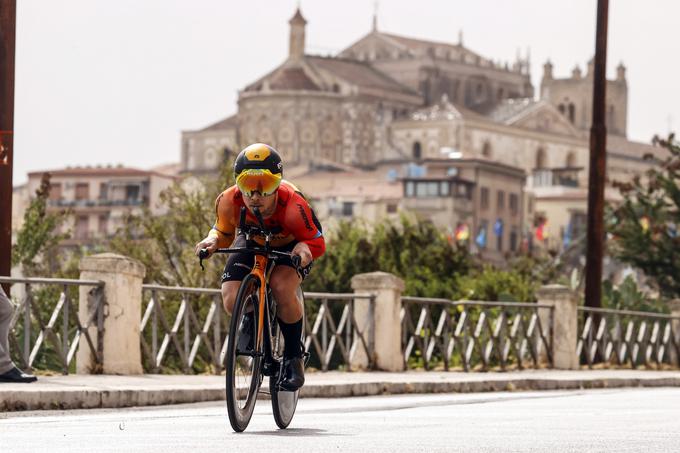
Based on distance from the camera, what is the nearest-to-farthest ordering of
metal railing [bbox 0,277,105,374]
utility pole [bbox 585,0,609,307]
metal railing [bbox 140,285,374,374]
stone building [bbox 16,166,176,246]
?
metal railing [bbox 0,277,105,374], metal railing [bbox 140,285,374,374], utility pole [bbox 585,0,609,307], stone building [bbox 16,166,176,246]

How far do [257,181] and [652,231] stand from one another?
30578 mm

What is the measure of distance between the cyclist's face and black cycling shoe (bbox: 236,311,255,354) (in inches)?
21.9

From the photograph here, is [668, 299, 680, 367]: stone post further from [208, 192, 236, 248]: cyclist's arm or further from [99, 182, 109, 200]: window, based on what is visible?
[99, 182, 109, 200]: window

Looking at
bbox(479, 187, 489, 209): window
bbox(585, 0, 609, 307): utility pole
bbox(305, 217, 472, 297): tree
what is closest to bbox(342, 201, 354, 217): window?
bbox(479, 187, 489, 209): window

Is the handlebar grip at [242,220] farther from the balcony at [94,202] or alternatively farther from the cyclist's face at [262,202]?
the balcony at [94,202]

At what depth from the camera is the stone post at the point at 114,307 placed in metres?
17.5

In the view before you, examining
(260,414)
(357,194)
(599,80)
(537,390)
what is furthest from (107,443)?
(357,194)

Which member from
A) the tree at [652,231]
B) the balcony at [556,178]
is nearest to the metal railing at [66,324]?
the tree at [652,231]

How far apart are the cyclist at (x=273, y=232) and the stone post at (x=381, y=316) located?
10648mm

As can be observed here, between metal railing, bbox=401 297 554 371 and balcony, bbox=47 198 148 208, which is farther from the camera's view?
balcony, bbox=47 198 148 208

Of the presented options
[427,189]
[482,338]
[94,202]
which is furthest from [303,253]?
[94,202]

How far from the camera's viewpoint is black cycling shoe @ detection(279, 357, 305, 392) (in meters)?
11.3

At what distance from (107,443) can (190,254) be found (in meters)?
34.7

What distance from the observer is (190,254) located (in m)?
44.5
